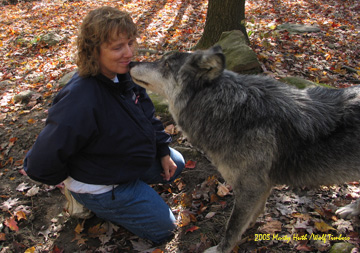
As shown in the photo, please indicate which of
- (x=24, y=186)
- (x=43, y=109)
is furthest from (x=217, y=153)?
(x=43, y=109)

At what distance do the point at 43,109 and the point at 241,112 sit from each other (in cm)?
525

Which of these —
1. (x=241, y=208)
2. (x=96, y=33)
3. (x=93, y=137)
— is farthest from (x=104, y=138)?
(x=241, y=208)

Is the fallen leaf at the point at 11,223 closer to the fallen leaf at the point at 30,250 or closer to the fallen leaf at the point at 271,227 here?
the fallen leaf at the point at 30,250

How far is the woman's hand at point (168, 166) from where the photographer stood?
355 centimetres

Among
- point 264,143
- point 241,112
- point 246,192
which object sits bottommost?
point 246,192

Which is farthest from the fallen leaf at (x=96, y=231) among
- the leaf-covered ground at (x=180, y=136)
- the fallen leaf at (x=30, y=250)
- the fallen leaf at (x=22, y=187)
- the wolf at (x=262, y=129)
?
the wolf at (x=262, y=129)

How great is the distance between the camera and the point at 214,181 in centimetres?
375

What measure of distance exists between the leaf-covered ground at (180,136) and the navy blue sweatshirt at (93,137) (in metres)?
1.05

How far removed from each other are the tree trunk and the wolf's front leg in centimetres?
484

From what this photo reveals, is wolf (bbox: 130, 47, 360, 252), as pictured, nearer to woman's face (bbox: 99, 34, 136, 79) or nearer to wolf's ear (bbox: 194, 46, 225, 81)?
wolf's ear (bbox: 194, 46, 225, 81)

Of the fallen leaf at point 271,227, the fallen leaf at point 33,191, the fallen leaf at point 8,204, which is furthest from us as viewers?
the fallen leaf at point 33,191

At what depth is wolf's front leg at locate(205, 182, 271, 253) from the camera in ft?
8.47

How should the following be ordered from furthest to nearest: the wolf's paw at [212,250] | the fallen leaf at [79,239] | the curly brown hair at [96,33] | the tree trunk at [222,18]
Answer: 1. the tree trunk at [222,18]
2. the fallen leaf at [79,239]
3. the wolf's paw at [212,250]
4. the curly brown hair at [96,33]

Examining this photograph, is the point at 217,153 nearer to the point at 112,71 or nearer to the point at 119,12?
the point at 112,71
